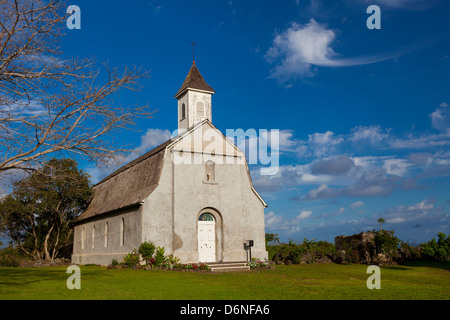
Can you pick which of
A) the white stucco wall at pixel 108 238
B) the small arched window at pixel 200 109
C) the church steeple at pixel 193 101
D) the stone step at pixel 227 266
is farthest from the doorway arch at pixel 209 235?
the small arched window at pixel 200 109

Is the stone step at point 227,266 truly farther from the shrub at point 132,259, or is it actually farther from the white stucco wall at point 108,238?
the white stucco wall at point 108,238

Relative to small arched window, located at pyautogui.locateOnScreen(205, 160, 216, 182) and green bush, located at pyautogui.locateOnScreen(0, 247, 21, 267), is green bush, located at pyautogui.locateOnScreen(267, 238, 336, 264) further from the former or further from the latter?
green bush, located at pyautogui.locateOnScreen(0, 247, 21, 267)

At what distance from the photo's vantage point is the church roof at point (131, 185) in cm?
2627

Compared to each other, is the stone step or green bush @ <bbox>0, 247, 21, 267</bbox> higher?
the stone step

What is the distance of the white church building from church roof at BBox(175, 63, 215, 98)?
0.08 meters

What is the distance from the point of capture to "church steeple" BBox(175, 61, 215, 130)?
1177 inches

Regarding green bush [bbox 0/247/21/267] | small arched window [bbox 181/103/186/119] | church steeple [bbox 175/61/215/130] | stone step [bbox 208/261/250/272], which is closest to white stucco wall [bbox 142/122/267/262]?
stone step [bbox 208/261/250/272]

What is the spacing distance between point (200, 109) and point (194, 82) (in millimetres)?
2218

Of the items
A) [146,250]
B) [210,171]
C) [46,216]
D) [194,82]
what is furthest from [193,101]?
[46,216]

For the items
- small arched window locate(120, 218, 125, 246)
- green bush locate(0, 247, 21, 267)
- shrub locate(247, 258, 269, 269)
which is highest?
small arched window locate(120, 218, 125, 246)

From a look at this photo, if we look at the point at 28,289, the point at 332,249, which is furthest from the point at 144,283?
the point at 332,249

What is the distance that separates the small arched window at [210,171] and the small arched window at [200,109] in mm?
4480

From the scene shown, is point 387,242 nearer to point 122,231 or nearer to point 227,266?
point 227,266
